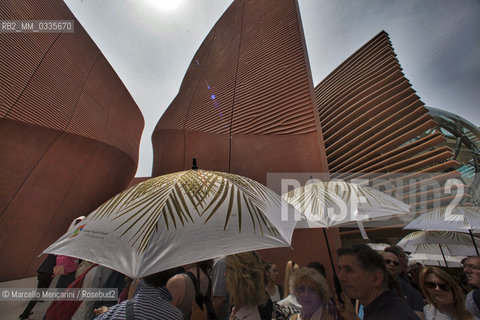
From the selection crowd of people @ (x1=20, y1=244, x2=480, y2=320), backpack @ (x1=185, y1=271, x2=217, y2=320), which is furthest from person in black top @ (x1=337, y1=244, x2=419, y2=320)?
backpack @ (x1=185, y1=271, x2=217, y2=320)

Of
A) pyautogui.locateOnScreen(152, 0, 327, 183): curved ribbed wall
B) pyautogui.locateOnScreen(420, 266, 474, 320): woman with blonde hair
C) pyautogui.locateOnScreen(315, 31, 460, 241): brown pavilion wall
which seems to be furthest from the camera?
pyautogui.locateOnScreen(152, 0, 327, 183): curved ribbed wall

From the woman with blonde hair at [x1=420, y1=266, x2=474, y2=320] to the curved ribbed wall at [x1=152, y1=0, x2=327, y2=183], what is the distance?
10.9 feet

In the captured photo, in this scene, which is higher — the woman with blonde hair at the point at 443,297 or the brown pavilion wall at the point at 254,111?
the brown pavilion wall at the point at 254,111

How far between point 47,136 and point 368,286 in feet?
32.5

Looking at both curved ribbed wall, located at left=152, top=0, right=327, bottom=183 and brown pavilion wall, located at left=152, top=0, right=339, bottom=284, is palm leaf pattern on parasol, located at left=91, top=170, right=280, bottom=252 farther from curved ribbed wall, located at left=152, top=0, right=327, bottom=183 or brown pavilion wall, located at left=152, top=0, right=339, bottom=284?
curved ribbed wall, located at left=152, top=0, right=327, bottom=183

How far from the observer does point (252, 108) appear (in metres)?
6.95

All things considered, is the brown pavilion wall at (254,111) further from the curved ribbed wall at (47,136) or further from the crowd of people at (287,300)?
the curved ribbed wall at (47,136)

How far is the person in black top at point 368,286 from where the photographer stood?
54.2 inches

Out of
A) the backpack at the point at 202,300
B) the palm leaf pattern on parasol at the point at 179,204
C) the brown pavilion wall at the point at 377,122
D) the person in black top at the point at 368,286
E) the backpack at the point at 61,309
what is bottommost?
the backpack at the point at 61,309

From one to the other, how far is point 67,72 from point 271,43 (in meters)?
8.30

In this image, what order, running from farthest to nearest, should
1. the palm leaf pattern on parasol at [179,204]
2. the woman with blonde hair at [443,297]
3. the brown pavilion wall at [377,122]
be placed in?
the brown pavilion wall at [377,122]
the woman with blonde hair at [443,297]
the palm leaf pattern on parasol at [179,204]

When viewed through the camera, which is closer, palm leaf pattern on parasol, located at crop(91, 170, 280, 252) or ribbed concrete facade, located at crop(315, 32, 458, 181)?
palm leaf pattern on parasol, located at crop(91, 170, 280, 252)

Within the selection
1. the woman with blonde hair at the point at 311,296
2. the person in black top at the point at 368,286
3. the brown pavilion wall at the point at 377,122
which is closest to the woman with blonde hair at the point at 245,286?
the woman with blonde hair at the point at 311,296

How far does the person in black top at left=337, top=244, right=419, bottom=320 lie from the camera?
4.52ft
